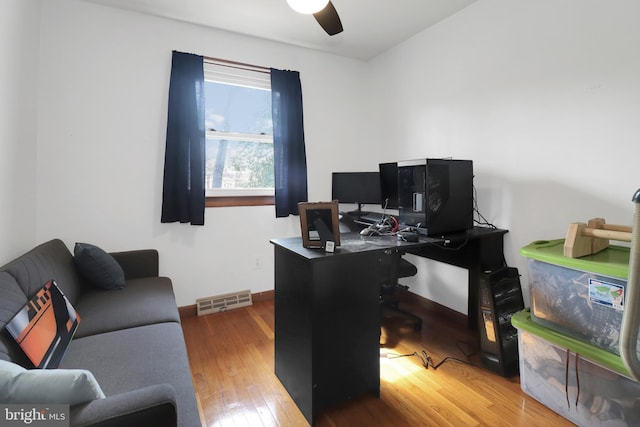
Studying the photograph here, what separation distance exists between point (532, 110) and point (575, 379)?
5.62 ft

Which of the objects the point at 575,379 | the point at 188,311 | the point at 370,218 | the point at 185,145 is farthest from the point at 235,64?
the point at 575,379

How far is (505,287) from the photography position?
2104mm

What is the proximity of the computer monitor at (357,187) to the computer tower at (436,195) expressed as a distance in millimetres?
874

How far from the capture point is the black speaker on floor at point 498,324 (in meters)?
2.01

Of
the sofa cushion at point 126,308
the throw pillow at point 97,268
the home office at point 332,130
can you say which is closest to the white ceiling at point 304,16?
the home office at point 332,130

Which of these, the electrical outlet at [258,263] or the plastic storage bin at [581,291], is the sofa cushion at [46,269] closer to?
the electrical outlet at [258,263]

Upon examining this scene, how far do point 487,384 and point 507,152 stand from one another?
64.8 inches

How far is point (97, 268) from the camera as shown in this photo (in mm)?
2201

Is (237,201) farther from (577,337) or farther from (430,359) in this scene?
(577,337)

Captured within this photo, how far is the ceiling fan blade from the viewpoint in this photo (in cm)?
171

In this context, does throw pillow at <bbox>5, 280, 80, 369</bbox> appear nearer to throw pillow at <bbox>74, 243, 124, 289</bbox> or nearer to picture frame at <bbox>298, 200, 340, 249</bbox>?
throw pillow at <bbox>74, 243, 124, 289</bbox>

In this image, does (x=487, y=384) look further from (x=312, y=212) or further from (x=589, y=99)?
(x=589, y=99)

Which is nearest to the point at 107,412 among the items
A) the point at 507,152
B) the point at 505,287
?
the point at 505,287

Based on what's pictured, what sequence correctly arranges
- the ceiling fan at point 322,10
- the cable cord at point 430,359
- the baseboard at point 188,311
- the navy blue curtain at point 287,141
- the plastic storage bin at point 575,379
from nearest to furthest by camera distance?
1. the plastic storage bin at point 575,379
2. the ceiling fan at point 322,10
3. the cable cord at point 430,359
4. the baseboard at point 188,311
5. the navy blue curtain at point 287,141
